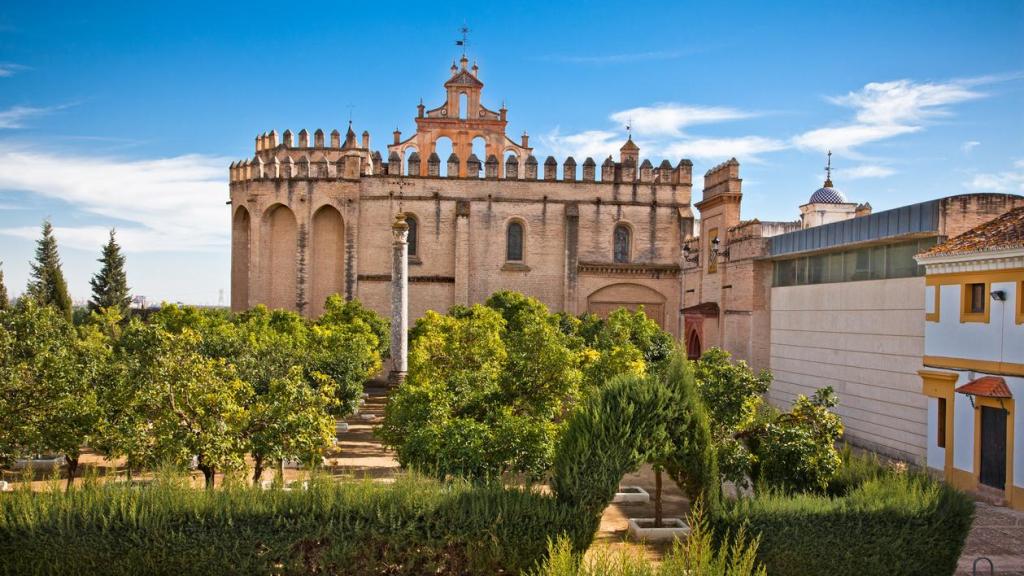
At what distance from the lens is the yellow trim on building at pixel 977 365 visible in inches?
572

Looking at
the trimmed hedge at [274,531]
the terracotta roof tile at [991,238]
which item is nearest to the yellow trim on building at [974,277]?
the terracotta roof tile at [991,238]

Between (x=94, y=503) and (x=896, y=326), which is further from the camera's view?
(x=896, y=326)

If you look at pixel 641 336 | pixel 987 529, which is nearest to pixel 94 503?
pixel 987 529

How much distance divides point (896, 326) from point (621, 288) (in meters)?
22.7

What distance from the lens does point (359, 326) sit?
29844mm

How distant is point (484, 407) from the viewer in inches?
539

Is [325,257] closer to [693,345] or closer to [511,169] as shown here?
[511,169]

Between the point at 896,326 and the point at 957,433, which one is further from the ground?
the point at 896,326

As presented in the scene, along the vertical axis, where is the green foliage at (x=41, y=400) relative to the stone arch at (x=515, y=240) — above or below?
below

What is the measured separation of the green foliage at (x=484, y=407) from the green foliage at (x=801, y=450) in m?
3.30

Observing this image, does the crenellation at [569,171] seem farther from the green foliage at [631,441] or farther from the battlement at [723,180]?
the green foliage at [631,441]

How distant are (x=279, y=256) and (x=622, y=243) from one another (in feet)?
57.0

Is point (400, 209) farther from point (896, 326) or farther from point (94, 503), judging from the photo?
point (94, 503)

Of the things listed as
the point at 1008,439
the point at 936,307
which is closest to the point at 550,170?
the point at 936,307
